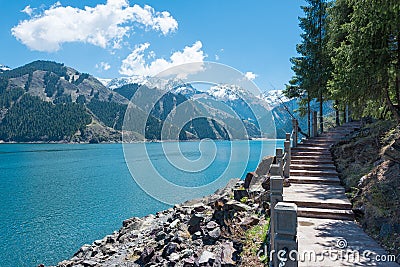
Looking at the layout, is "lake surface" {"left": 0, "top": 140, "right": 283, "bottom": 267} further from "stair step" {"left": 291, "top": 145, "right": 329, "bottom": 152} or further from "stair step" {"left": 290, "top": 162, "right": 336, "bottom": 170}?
"stair step" {"left": 291, "top": 145, "right": 329, "bottom": 152}

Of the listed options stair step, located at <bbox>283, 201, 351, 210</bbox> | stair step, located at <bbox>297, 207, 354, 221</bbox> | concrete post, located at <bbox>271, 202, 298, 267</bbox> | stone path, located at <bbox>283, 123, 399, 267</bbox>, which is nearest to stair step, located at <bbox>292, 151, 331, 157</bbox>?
stone path, located at <bbox>283, 123, 399, 267</bbox>

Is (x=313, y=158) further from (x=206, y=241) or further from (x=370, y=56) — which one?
(x=206, y=241)

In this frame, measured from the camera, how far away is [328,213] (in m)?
8.22

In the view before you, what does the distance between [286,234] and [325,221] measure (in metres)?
4.86

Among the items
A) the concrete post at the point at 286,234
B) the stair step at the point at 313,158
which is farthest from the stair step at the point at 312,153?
the concrete post at the point at 286,234

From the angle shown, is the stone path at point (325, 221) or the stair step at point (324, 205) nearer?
the stone path at point (325, 221)

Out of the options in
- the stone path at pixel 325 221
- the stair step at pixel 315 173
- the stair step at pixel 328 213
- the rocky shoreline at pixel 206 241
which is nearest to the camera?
the stone path at pixel 325 221

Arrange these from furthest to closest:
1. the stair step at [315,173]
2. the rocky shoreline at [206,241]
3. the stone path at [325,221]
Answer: the stair step at [315,173] < the rocky shoreline at [206,241] < the stone path at [325,221]

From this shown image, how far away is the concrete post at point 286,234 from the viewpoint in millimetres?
3746

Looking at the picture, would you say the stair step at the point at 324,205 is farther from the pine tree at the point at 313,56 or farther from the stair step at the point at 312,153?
the pine tree at the point at 313,56

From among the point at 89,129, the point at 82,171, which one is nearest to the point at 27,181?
the point at 82,171

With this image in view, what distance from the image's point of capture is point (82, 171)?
60.5 meters

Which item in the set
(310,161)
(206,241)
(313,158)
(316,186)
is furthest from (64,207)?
(316,186)

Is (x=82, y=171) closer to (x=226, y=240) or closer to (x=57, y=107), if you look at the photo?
(x=226, y=240)
